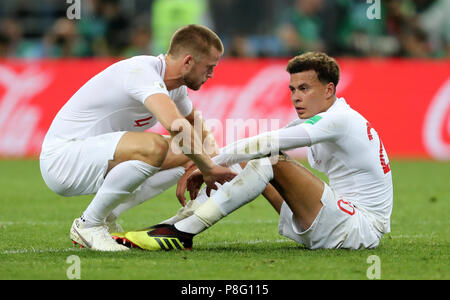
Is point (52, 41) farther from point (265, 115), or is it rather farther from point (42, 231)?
point (42, 231)

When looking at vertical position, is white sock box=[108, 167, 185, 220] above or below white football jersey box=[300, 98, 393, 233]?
below

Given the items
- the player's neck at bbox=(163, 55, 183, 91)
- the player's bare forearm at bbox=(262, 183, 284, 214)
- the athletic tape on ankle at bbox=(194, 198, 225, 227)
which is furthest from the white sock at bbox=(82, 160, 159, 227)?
the player's bare forearm at bbox=(262, 183, 284, 214)

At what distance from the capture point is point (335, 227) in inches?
215

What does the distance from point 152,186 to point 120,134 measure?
2.50 feet

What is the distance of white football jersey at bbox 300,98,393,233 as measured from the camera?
5426mm

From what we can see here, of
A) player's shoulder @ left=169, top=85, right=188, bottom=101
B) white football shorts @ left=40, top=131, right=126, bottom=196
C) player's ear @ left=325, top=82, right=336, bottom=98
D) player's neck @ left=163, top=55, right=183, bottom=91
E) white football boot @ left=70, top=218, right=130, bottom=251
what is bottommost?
white football boot @ left=70, top=218, right=130, bottom=251

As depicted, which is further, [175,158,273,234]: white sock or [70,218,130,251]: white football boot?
[70,218,130,251]: white football boot

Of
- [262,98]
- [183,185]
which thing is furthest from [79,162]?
[262,98]

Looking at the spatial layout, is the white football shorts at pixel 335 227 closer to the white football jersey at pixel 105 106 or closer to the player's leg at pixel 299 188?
the player's leg at pixel 299 188

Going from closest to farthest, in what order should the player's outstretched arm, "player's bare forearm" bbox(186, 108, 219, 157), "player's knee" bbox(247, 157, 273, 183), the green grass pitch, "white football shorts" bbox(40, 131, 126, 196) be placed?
the green grass pitch, "player's knee" bbox(247, 157, 273, 183), the player's outstretched arm, "white football shorts" bbox(40, 131, 126, 196), "player's bare forearm" bbox(186, 108, 219, 157)

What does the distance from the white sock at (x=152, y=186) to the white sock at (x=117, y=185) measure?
1.84ft

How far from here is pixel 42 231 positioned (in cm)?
689

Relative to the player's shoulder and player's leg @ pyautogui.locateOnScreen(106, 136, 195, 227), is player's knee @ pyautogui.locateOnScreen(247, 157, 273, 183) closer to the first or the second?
player's leg @ pyautogui.locateOnScreen(106, 136, 195, 227)

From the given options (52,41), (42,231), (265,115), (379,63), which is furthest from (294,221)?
(52,41)
